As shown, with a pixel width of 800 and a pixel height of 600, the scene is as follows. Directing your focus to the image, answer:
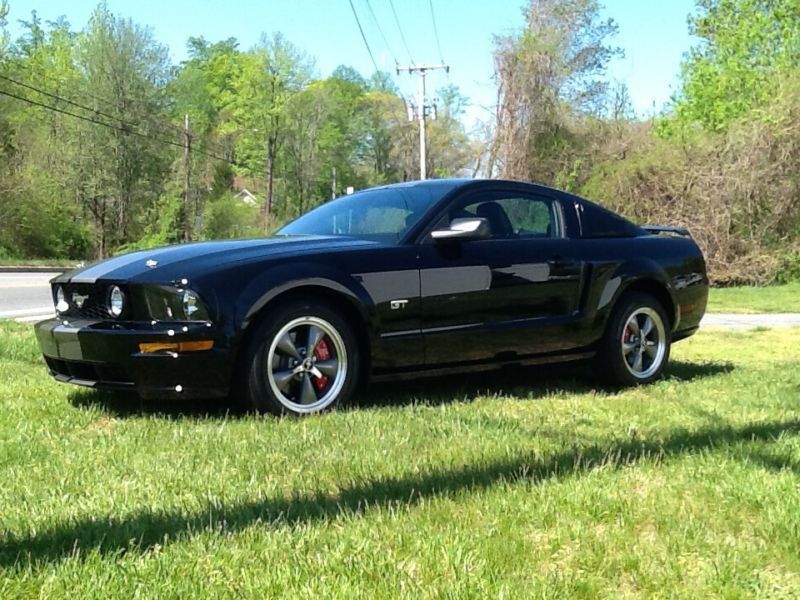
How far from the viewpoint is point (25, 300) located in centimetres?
1438

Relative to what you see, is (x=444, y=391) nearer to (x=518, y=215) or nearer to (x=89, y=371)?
(x=518, y=215)

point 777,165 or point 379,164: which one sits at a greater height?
point 379,164

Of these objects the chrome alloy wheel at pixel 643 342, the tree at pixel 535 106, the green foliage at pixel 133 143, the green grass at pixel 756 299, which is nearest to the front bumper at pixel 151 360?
the chrome alloy wheel at pixel 643 342

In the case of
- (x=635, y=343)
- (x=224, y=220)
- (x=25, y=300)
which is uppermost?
(x=224, y=220)

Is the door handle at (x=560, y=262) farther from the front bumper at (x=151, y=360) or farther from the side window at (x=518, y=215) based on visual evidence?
the front bumper at (x=151, y=360)

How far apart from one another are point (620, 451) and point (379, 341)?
158cm

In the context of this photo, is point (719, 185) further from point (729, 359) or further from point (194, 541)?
point (194, 541)

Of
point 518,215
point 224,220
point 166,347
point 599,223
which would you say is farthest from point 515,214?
point 224,220

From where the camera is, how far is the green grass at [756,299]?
1331 cm

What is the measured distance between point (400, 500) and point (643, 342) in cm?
354

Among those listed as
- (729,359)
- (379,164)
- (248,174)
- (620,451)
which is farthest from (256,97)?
(620,451)

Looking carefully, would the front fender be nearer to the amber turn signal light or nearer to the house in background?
the amber turn signal light

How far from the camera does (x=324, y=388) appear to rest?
451 centimetres

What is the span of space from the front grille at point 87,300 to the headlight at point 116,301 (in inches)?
1.2
